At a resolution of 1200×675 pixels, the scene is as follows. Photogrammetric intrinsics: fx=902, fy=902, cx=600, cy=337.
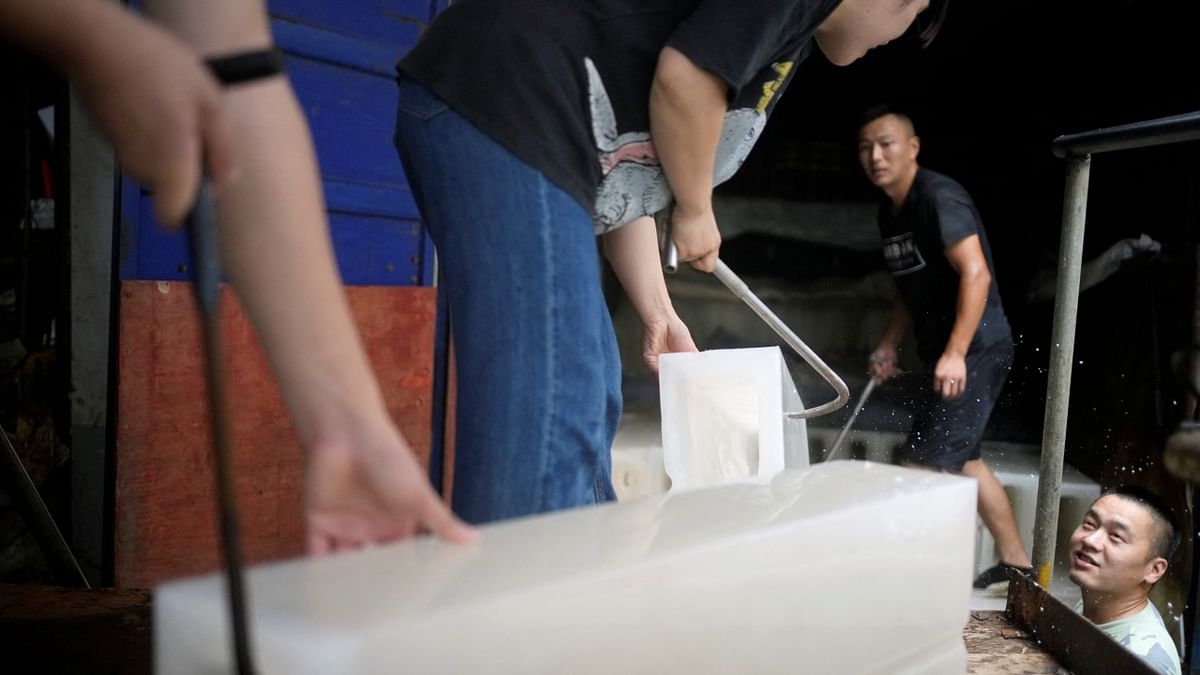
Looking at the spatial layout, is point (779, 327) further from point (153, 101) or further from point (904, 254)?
point (904, 254)

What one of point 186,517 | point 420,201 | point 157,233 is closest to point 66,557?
point 186,517

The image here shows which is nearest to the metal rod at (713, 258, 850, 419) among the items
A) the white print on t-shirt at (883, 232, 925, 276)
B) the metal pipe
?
the metal pipe

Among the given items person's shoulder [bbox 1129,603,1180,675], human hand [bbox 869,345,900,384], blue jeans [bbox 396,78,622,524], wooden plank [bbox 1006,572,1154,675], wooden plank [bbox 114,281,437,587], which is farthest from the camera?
human hand [bbox 869,345,900,384]

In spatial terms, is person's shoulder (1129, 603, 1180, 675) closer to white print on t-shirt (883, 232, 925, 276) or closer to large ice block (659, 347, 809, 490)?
large ice block (659, 347, 809, 490)

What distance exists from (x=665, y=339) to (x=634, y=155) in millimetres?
513

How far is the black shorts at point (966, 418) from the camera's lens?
8.66 feet

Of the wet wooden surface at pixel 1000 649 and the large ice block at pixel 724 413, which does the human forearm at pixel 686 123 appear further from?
the wet wooden surface at pixel 1000 649

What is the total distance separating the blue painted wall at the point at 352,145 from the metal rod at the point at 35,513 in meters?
0.49

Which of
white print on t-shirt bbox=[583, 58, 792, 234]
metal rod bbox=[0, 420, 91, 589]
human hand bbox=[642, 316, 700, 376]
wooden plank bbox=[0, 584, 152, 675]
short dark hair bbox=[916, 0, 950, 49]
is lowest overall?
wooden plank bbox=[0, 584, 152, 675]

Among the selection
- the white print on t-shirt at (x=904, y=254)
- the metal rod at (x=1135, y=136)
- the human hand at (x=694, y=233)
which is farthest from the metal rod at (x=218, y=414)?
the white print on t-shirt at (x=904, y=254)

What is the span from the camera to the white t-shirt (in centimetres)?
181

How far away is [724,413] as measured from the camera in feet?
4.19

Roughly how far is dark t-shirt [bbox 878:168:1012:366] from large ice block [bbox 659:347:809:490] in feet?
4.90

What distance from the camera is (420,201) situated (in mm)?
853
